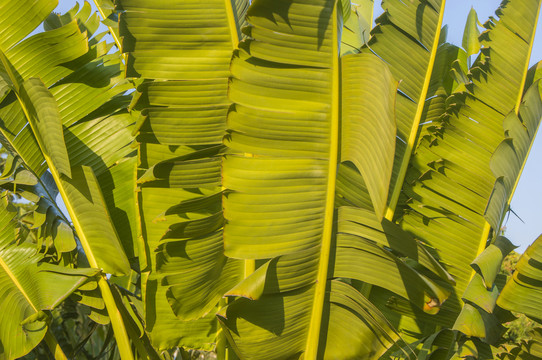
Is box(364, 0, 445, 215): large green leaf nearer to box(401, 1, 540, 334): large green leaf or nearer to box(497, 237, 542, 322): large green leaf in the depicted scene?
box(401, 1, 540, 334): large green leaf

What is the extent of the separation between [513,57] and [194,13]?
62.8 inches

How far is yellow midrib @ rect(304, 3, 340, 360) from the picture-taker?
1.68 metres

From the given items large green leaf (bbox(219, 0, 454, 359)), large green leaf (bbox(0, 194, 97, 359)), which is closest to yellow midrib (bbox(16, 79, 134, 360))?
large green leaf (bbox(0, 194, 97, 359))

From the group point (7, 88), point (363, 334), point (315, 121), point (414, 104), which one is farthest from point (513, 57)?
point (7, 88)

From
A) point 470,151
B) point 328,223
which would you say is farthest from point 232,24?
point 470,151

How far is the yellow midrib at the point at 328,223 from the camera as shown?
5.50ft

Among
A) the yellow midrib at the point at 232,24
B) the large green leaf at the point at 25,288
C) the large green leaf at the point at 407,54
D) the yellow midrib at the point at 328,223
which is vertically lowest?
the large green leaf at the point at 25,288

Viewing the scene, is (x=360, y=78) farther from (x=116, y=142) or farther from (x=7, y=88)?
(x=7, y=88)

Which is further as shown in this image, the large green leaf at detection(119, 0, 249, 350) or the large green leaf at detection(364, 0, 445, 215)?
the large green leaf at detection(364, 0, 445, 215)

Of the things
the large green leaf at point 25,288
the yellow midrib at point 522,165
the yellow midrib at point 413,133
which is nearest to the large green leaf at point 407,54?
the yellow midrib at point 413,133

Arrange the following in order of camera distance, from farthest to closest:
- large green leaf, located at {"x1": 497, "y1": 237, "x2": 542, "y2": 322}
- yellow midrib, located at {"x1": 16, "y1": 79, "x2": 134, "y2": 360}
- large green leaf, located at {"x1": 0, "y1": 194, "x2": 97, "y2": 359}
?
yellow midrib, located at {"x1": 16, "y1": 79, "x2": 134, "y2": 360}
large green leaf, located at {"x1": 0, "y1": 194, "x2": 97, "y2": 359}
large green leaf, located at {"x1": 497, "y1": 237, "x2": 542, "y2": 322}

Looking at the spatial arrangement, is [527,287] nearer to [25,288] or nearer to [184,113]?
[184,113]

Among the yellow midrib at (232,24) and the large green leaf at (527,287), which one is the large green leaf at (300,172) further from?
the large green leaf at (527,287)

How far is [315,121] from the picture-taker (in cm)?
169
